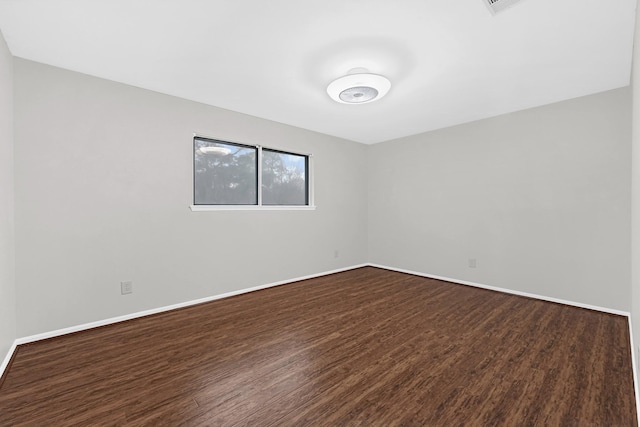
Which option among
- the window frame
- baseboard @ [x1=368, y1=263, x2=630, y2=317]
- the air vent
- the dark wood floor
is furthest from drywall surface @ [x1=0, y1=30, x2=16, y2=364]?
baseboard @ [x1=368, y1=263, x2=630, y2=317]

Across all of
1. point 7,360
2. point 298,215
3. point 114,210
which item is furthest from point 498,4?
point 7,360

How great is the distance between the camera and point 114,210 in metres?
2.79

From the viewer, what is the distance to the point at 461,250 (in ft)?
13.9

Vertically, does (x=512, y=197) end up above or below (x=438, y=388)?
above

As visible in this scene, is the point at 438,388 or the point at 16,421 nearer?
the point at 16,421

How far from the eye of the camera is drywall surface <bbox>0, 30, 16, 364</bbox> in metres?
1.99

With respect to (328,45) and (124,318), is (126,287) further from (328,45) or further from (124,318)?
(328,45)

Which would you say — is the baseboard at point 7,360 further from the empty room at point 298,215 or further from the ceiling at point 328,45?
the ceiling at point 328,45

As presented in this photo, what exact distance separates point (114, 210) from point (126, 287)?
0.81m

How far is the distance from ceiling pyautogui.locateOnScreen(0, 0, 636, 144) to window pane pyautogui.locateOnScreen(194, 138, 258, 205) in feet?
2.09

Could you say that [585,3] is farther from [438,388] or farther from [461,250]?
[461,250]

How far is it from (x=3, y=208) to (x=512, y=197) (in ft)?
17.1

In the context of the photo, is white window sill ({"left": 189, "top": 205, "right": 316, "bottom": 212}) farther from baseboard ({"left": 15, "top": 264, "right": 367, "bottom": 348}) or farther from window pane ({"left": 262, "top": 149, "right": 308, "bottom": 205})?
baseboard ({"left": 15, "top": 264, "right": 367, "bottom": 348})

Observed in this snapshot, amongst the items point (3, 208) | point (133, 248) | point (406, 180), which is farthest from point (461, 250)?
point (3, 208)
